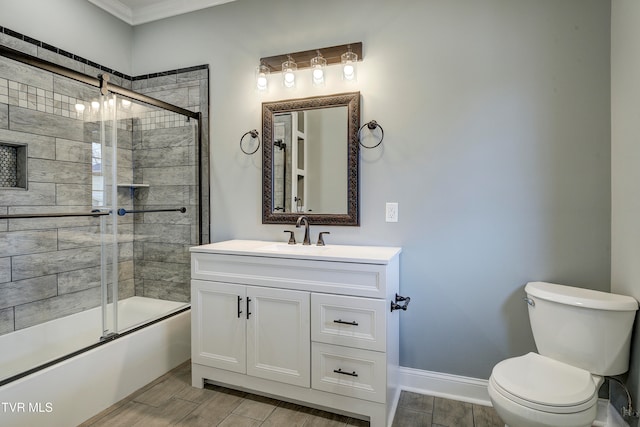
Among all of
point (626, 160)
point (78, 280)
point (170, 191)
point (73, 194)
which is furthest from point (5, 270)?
point (626, 160)

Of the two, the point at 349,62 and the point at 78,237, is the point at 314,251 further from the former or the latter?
the point at 78,237

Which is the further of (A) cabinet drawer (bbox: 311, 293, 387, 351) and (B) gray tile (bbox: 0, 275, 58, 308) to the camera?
(B) gray tile (bbox: 0, 275, 58, 308)

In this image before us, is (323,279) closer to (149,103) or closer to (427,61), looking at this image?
(427,61)

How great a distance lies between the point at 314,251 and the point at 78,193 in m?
1.78

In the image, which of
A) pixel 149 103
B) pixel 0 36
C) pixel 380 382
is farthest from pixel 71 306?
pixel 380 382

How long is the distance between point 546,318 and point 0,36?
3509mm

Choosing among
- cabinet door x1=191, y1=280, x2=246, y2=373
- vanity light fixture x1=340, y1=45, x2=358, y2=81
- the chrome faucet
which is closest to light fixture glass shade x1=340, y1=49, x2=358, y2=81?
vanity light fixture x1=340, y1=45, x2=358, y2=81

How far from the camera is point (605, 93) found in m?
1.79

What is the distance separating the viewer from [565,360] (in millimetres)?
1654

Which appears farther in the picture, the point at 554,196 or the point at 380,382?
the point at 554,196

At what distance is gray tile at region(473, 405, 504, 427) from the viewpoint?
1824 millimetres

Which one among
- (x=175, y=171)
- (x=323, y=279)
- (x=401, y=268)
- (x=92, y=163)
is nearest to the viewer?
(x=323, y=279)

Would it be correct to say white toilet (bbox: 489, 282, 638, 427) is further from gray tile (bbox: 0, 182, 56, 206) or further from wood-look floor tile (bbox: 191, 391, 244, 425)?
gray tile (bbox: 0, 182, 56, 206)

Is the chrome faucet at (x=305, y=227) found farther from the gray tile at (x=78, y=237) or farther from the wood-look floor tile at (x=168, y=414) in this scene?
the gray tile at (x=78, y=237)
